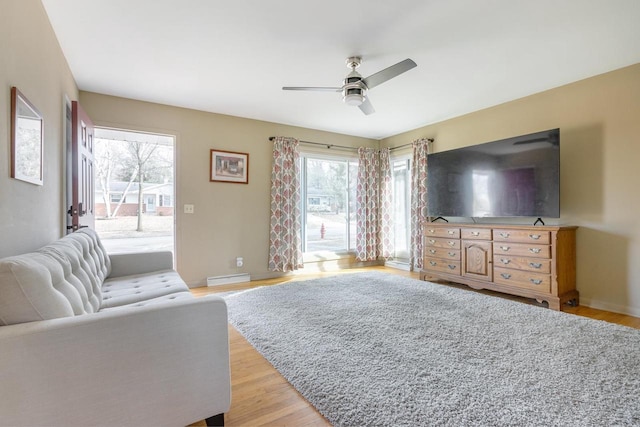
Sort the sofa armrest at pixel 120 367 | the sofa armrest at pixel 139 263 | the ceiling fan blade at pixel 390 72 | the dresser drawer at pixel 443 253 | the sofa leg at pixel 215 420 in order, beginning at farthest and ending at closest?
the dresser drawer at pixel 443 253 → the sofa armrest at pixel 139 263 → the ceiling fan blade at pixel 390 72 → the sofa leg at pixel 215 420 → the sofa armrest at pixel 120 367

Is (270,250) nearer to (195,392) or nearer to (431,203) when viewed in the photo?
(431,203)

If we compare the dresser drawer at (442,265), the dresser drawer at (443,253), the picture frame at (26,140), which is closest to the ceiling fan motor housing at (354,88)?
the picture frame at (26,140)

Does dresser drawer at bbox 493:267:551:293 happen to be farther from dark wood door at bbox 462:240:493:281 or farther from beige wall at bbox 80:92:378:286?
beige wall at bbox 80:92:378:286

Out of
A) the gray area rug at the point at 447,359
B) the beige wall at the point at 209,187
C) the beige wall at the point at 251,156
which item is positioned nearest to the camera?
the gray area rug at the point at 447,359

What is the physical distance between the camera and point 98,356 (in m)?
1.11

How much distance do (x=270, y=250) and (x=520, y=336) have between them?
3.30m

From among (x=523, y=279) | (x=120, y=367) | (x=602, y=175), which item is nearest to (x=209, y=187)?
(x=120, y=367)

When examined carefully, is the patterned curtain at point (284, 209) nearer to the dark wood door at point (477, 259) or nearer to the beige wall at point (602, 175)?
the dark wood door at point (477, 259)

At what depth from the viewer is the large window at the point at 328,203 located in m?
5.28

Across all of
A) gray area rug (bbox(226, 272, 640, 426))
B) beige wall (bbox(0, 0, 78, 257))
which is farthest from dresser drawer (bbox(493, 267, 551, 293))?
beige wall (bbox(0, 0, 78, 257))

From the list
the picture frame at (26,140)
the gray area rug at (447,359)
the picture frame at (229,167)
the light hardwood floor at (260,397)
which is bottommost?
the light hardwood floor at (260,397)

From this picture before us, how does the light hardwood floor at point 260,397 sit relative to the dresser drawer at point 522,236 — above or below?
below

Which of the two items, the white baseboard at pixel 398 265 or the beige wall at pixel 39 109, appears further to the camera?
the white baseboard at pixel 398 265

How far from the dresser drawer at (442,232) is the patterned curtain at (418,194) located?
1.24 feet
